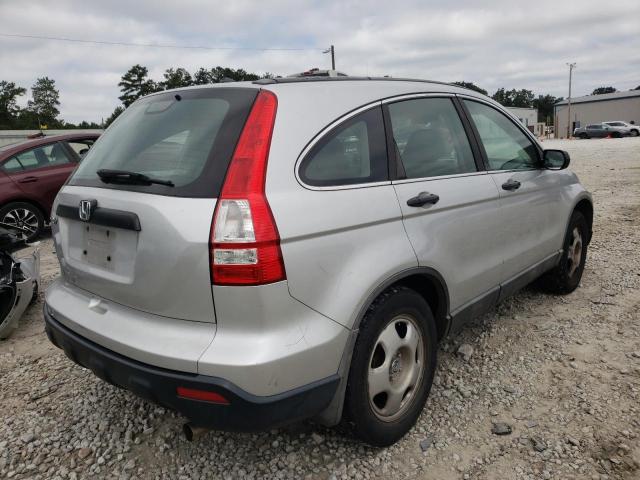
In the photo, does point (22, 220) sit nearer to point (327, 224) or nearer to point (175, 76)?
point (327, 224)

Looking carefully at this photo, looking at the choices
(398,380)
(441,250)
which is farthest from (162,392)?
(441,250)

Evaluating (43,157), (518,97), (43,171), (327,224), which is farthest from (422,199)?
(518,97)

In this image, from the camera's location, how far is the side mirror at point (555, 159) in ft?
12.1

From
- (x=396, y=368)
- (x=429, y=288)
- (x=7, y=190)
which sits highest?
(x=7, y=190)

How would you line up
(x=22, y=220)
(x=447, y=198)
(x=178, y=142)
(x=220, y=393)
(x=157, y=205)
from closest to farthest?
(x=220, y=393) → (x=157, y=205) → (x=178, y=142) → (x=447, y=198) → (x=22, y=220)

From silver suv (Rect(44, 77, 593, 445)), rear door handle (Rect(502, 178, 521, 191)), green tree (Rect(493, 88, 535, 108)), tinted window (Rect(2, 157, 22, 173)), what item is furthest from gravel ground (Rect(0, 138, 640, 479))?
green tree (Rect(493, 88, 535, 108))

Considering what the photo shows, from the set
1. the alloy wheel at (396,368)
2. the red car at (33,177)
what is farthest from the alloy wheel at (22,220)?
the alloy wheel at (396,368)

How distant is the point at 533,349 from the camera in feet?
11.1

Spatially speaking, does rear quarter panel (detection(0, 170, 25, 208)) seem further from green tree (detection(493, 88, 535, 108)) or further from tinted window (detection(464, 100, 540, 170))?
green tree (detection(493, 88, 535, 108))

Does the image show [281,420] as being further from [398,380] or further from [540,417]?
[540,417]

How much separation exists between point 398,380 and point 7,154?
7.44 meters

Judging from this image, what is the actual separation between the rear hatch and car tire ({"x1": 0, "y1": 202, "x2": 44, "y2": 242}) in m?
5.65

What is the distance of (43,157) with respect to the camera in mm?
7680

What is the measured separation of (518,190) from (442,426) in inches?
63.6
